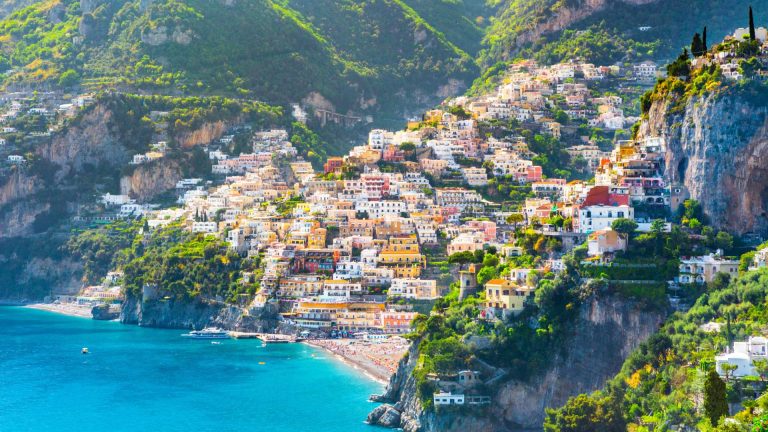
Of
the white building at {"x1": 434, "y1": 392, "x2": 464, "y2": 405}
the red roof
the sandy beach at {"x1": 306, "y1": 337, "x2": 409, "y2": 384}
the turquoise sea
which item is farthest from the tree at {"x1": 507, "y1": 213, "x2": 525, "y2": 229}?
the white building at {"x1": 434, "y1": 392, "x2": 464, "y2": 405}

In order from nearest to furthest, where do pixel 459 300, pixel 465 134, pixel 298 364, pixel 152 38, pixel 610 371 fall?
pixel 610 371 → pixel 459 300 → pixel 298 364 → pixel 465 134 → pixel 152 38

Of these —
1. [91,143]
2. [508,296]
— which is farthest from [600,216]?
[91,143]

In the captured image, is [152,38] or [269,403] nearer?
[269,403]

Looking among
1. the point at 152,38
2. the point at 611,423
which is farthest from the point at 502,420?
the point at 152,38

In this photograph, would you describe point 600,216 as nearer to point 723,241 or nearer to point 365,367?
point 723,241

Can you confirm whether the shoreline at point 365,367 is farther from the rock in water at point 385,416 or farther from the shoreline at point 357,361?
the rock in water at point 385,416

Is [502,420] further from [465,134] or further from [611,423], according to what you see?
[465,134]

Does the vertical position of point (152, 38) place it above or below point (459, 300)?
above
